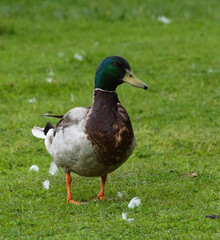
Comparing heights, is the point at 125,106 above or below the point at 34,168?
below

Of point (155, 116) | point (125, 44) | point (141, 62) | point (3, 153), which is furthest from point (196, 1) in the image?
point (3, 153)

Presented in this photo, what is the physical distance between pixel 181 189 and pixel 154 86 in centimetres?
424

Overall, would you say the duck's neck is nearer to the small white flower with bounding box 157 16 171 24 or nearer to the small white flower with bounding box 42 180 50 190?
the small white flower with bounding box 42 180 50 190

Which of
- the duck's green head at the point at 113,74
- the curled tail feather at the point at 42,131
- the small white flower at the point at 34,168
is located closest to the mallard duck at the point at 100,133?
the duck's green head at the point at 113,74

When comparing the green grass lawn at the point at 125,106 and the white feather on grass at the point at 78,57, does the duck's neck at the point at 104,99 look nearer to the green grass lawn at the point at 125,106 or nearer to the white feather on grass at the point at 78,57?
the green grass lawn at the point at 125,106

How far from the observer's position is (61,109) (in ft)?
27.3

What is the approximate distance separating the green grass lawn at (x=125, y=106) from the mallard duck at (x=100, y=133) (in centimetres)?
41

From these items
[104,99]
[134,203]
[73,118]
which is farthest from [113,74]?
→ [134,203]

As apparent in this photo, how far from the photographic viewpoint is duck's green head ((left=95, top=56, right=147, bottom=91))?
493 cm

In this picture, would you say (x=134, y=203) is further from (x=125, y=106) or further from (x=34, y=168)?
(x=125, y=106)

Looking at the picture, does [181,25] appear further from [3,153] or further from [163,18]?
[3,153]

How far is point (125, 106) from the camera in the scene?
845 cm

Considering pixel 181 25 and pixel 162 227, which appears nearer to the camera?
pixel 162 227

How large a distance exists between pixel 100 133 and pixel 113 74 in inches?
23.8
